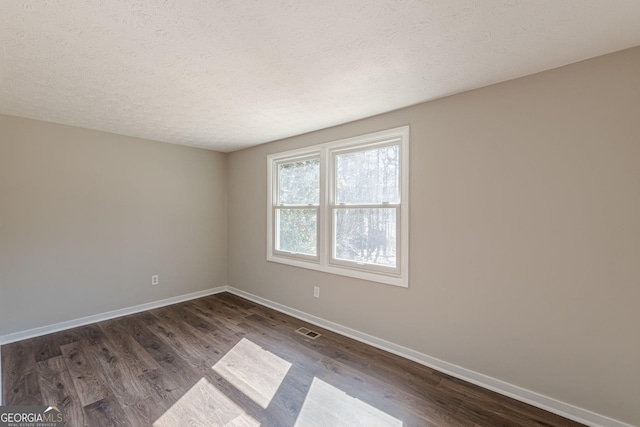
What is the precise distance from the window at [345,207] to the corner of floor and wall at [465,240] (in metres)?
0.12

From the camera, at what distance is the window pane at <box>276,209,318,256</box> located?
11.4 ft

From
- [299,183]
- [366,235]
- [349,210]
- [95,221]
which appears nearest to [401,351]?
[366,235]

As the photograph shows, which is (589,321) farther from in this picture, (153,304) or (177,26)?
(153,304)

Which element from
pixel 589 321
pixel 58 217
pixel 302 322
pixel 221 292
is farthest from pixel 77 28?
pixel 221 292

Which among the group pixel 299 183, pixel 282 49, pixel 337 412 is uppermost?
pixel 282 49

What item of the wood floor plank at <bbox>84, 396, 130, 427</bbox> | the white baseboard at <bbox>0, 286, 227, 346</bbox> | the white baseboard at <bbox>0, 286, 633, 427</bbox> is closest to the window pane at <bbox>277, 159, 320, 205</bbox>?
the white baseboard at <bbox>0, 286, 633, 427</bbox>

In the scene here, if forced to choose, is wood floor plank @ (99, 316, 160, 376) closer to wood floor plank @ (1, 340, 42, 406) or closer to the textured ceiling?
wood floor plank @ (1, 340, 42, 406)

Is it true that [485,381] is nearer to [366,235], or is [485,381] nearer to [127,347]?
[366,235]

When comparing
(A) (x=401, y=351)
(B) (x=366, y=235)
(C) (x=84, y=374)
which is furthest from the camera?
(B) (x=366, y=235)

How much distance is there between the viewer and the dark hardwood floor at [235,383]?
1.82 metres

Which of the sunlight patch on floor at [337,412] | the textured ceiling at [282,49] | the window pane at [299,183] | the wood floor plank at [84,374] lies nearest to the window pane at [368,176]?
the window pane at [299,183]

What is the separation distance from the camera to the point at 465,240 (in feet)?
7.40

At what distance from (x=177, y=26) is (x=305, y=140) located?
210 cm

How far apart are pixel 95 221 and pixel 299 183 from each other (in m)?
2.56
